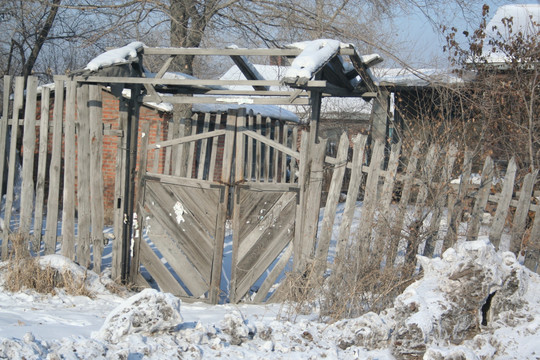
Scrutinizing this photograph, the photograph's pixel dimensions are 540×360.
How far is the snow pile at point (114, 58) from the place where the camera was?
242 inches

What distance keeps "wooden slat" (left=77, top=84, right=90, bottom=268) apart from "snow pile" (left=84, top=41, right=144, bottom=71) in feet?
1.48

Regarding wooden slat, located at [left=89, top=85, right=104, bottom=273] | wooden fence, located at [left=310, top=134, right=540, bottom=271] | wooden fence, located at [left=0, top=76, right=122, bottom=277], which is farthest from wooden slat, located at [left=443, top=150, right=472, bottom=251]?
wooden slat, located at [left=89, top=85, right=104, bottom=273]

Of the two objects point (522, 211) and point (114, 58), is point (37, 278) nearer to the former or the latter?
point (114, 58)

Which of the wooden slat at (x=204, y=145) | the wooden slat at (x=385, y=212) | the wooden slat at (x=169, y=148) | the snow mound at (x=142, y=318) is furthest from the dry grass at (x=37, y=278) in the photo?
the wooden slat at (x=385, y=212)

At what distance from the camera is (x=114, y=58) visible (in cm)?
621

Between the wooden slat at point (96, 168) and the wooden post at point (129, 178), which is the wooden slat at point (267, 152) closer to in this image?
the wooden post at point (129, 178)

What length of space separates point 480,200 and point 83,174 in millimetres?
4573

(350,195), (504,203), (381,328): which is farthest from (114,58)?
(504,203)

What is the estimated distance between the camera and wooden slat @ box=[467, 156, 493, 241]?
5918 mm

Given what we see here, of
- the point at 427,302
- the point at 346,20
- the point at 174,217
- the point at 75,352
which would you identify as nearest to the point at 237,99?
the point at 174,217

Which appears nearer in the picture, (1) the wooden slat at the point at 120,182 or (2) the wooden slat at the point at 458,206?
(2) the wooden slat at the point at 458,206

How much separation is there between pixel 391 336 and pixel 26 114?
16.3 ft

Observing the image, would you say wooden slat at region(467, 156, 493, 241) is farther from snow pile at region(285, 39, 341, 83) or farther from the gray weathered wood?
the gray weathered wood

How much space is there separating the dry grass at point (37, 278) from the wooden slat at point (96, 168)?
533 mm
